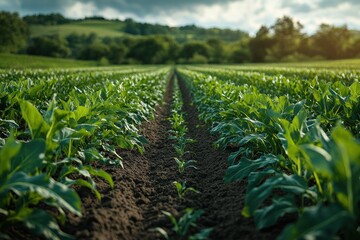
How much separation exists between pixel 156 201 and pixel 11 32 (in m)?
71.5

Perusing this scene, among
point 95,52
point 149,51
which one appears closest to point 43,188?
point 95,52

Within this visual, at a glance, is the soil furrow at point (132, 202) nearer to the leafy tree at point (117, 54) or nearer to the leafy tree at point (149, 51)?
the leafy tree at point (117, 54)

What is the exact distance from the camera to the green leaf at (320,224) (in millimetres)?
1465

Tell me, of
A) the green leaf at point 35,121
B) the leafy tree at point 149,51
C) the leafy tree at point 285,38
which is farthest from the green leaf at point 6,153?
the leafy tree at point 149,51

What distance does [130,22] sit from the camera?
149 m

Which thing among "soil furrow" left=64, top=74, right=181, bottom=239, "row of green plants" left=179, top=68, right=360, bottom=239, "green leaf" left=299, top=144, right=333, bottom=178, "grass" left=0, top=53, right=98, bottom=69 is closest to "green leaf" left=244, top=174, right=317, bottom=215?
"row of green plants" left=179, top=68, right=360, bottom=239

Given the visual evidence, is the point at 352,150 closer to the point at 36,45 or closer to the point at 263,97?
the point at 263,97

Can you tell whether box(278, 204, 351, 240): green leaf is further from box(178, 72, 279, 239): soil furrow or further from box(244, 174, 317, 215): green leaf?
box(178, 72, 279, 239): soil furrow

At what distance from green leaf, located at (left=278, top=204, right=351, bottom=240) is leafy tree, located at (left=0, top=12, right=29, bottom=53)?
69957mm

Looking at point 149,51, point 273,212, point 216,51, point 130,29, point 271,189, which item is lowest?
point 273,212

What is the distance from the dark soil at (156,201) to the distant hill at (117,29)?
10358 cm

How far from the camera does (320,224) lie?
4.92 feet

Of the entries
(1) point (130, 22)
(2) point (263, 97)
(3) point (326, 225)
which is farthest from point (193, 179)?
(1) point (130, 22)

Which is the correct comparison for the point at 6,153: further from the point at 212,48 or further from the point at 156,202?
the point at 212,48
